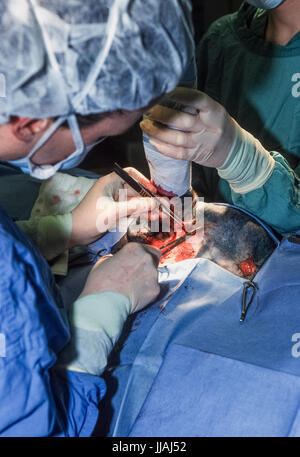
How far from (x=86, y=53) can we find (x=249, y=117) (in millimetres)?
1287

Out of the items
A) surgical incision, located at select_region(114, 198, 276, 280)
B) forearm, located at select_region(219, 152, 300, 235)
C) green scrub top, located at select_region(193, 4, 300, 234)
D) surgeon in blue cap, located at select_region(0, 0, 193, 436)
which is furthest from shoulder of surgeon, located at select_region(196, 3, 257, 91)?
surgeon in blue cap, located at select_region(0, 0, 193, 436)

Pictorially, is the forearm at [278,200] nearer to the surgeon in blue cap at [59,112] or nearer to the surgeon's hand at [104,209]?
the surgeon's hand at [104,209]

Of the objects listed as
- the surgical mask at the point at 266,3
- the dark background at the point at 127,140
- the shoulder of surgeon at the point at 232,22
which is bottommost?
the dark background at the point at 127,140

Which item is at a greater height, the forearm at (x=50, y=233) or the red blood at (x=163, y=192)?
the red blood at (x=163, y=192)

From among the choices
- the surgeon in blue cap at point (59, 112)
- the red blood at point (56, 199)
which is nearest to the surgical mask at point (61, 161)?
the surgeon in blue cap at point (59, 112)

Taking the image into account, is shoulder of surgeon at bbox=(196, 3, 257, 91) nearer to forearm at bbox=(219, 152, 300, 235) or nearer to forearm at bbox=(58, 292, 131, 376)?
forearm at bbox=(219, 152, 300, 235)

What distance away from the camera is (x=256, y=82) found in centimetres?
179

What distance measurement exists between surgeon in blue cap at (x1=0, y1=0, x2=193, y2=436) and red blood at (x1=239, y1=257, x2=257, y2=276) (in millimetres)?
574

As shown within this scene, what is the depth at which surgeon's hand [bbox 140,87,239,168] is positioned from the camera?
1.20 m

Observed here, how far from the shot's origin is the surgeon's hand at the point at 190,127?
1.20 m

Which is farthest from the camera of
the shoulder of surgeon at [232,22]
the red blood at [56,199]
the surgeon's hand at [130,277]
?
the shoulder of surgeon at [232,22]

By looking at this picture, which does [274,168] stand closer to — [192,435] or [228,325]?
[228,325]

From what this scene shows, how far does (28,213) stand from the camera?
5.75 feet

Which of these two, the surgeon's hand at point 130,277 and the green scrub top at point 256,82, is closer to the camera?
the surgeon's hand at point 130,277
